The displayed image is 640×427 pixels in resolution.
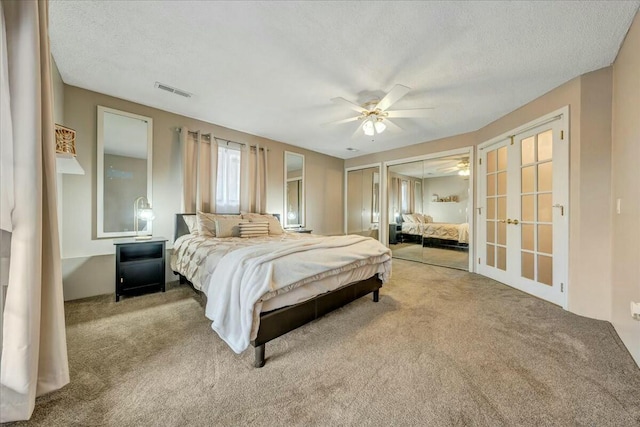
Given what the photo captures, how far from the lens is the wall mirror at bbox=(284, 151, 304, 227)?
16.3 ft

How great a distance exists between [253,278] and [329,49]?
81.5 inches

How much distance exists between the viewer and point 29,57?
44.1 inches

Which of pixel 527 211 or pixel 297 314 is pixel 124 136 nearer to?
Answer: pixel 297 314

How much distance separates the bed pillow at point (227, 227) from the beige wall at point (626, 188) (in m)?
3.96

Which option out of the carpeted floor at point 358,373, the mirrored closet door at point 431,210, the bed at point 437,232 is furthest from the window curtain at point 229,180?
the bed at point 437,232

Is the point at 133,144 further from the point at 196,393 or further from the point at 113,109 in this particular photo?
the point at 196,393

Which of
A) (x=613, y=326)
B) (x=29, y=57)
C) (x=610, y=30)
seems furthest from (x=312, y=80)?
(x=613, y=326)

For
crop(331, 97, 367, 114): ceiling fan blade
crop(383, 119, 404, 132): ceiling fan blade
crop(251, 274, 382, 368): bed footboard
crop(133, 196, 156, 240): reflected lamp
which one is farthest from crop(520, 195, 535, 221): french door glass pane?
crop(133, 196, 156, 240): reflected lamp

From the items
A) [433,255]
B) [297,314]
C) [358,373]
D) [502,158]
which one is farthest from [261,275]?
[433,255]

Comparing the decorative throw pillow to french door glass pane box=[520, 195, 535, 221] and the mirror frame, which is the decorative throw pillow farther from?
french door glass pane box=[520, 195, 535, 221]

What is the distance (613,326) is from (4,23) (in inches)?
190

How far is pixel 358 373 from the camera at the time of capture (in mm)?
A: 1551

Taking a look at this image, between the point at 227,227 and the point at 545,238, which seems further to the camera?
the point at 227,227

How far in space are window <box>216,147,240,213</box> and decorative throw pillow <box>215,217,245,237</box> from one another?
25.2 inches
